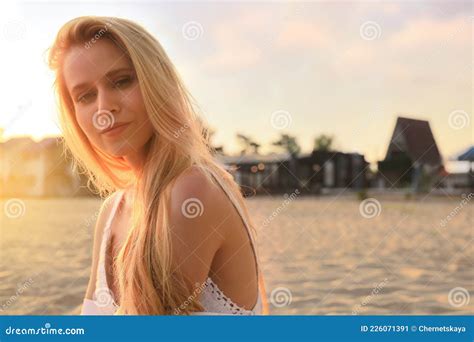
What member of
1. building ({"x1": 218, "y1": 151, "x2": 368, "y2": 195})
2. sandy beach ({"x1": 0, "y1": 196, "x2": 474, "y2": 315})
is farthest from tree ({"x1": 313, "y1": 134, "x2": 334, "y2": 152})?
sandy beach ({"x1": 0, "y1": 196, "x2": 474, "y2": 315})

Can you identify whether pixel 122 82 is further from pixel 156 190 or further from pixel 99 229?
pixel 99 229

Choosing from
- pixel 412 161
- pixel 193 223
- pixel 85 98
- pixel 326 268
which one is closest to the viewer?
pixel 193 223

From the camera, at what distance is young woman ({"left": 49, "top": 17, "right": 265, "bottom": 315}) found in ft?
4.86

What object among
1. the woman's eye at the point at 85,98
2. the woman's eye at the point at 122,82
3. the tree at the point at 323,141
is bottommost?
the tree at the point at 323,141

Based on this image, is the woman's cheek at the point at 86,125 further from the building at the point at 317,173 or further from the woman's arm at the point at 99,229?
the building at the point at 317,173

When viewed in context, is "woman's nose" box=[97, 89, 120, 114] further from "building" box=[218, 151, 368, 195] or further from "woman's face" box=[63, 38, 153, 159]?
"building" box=[218, 151, 368, 195]

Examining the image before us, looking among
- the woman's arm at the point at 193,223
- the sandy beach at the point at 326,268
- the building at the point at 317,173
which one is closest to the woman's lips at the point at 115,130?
the woman's arm at the point at 193,223

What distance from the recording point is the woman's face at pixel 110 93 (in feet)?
5.17

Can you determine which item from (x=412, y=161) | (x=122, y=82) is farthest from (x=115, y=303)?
(x=412, y=161)

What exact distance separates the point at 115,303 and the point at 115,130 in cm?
46

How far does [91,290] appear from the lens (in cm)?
197

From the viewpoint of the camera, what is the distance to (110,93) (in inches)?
63.7

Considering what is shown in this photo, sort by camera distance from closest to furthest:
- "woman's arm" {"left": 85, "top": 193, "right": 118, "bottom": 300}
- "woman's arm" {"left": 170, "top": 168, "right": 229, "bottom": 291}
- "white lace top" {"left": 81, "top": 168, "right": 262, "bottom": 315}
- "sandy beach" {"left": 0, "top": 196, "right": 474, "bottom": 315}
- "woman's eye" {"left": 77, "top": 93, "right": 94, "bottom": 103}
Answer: "woman's arm" {"left": 170, "top": 168, "right": 229, "bottom": 291} → "white lace top" {"left": 81, "top": 168, "right": 262, "bottom": 315} → "woman's eye" {"left": 77, "top": 93, "right": 94, "bottom": 103} → "woman's arm" {"left": 85, "top": 193, "right": 118, "bottom": 300} → "sandy beach" {"left": 0, "top": 196, "right": 474, "bottom": 315}
